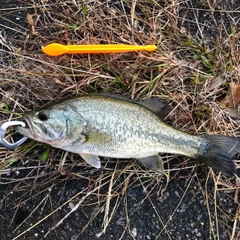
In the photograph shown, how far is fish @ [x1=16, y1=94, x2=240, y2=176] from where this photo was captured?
10.2 feet

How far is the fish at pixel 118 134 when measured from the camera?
123 inches

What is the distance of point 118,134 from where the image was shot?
3.21 m

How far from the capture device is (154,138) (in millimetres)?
3266

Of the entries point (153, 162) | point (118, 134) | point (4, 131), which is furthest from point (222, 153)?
point (4, 131)

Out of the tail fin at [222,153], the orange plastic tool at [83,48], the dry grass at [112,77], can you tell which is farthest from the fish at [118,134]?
the orange plastic tool at [83,48]

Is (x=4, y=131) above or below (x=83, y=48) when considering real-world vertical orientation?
below

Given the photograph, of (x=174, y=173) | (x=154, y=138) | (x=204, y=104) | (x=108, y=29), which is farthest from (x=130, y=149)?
(x=108, y=29)

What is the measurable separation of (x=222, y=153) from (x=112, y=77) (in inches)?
38.4

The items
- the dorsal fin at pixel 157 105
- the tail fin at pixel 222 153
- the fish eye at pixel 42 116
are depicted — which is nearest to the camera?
the fish eye at pixel 42 116

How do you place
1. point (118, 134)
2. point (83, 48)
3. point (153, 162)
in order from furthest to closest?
point (83, 48) < point (153, 162) < point (118, 134)

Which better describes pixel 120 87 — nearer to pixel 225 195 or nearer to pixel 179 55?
pixel 179 55

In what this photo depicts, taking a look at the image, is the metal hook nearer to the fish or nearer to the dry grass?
the fish

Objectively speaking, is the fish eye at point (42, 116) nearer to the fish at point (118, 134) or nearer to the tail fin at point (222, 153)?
the fish at point (118, 134)

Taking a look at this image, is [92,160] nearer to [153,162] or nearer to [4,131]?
[153,162]
